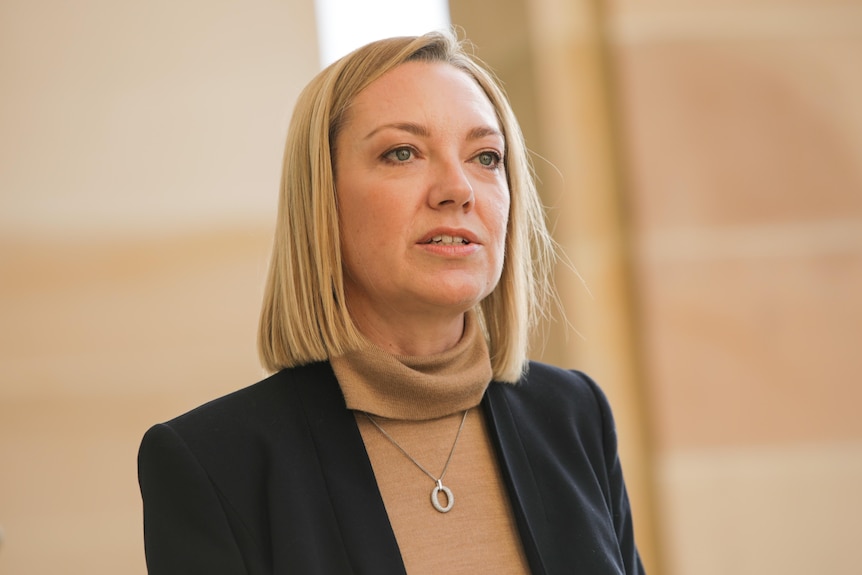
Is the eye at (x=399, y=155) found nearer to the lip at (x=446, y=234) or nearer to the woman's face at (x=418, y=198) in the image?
the woman's face at (x=418, y=198)

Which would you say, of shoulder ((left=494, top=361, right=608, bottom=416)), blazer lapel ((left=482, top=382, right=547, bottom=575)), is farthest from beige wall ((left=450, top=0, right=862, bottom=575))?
blazer lapel ((left=482, top=382, right=547, bottom=575))

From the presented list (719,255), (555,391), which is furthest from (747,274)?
(555,391)

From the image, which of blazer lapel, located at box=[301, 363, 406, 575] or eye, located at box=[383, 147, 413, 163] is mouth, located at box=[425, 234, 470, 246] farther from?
blazer lapel, located at box=[301, 363, 406, 575]

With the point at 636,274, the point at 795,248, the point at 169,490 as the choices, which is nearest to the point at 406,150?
the point at 169,490

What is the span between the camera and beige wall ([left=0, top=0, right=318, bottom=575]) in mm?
3934

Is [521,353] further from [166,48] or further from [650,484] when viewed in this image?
[166,48]

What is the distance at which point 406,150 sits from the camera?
2148 mm

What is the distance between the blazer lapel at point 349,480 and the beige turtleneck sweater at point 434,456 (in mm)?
40

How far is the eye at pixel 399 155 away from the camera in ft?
7.04

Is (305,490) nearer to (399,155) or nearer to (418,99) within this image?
(399,155)

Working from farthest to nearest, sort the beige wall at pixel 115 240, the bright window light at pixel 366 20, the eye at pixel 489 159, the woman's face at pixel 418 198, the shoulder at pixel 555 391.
Answer: the bright window light at pixel 366 20 < the beige wall at pixel 115 240 < the shoulder at pixel 555 391 < the eye at pixel 489 159 < the woman's face at pixel 418 198

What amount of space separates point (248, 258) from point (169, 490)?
2361mm

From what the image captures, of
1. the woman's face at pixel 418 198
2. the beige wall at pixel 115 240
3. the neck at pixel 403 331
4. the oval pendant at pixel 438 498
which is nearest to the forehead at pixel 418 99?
the woman's face at pixel 418 198

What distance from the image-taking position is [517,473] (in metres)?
2.17
